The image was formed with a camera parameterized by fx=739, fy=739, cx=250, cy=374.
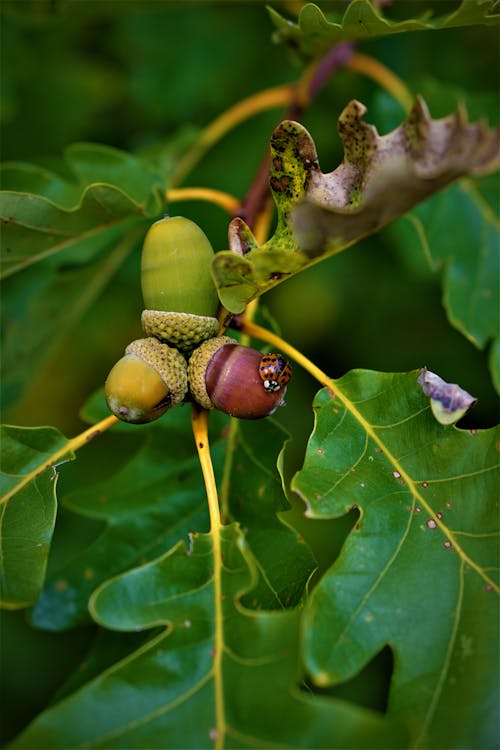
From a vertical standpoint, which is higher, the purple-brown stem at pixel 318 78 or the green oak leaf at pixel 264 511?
the purple-brown stem at pixel 318 78

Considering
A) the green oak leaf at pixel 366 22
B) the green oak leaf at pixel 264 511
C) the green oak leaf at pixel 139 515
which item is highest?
the green oak leaf at pixel 366 22

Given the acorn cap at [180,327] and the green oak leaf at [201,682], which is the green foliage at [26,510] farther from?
the acorn cap at [180,327]

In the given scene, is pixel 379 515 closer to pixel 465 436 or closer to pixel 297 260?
pixel 465 436

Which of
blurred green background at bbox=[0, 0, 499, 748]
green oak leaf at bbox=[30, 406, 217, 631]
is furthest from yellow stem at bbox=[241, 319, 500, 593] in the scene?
blurred green background at bbox=[0, 0, 499, 748]

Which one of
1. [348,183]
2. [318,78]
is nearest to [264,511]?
[348,183]

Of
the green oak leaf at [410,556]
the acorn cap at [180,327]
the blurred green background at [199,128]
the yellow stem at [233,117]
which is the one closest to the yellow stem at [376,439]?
the green oak leaf at [410,556]

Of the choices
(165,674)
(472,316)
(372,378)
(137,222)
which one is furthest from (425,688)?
(137,222)
